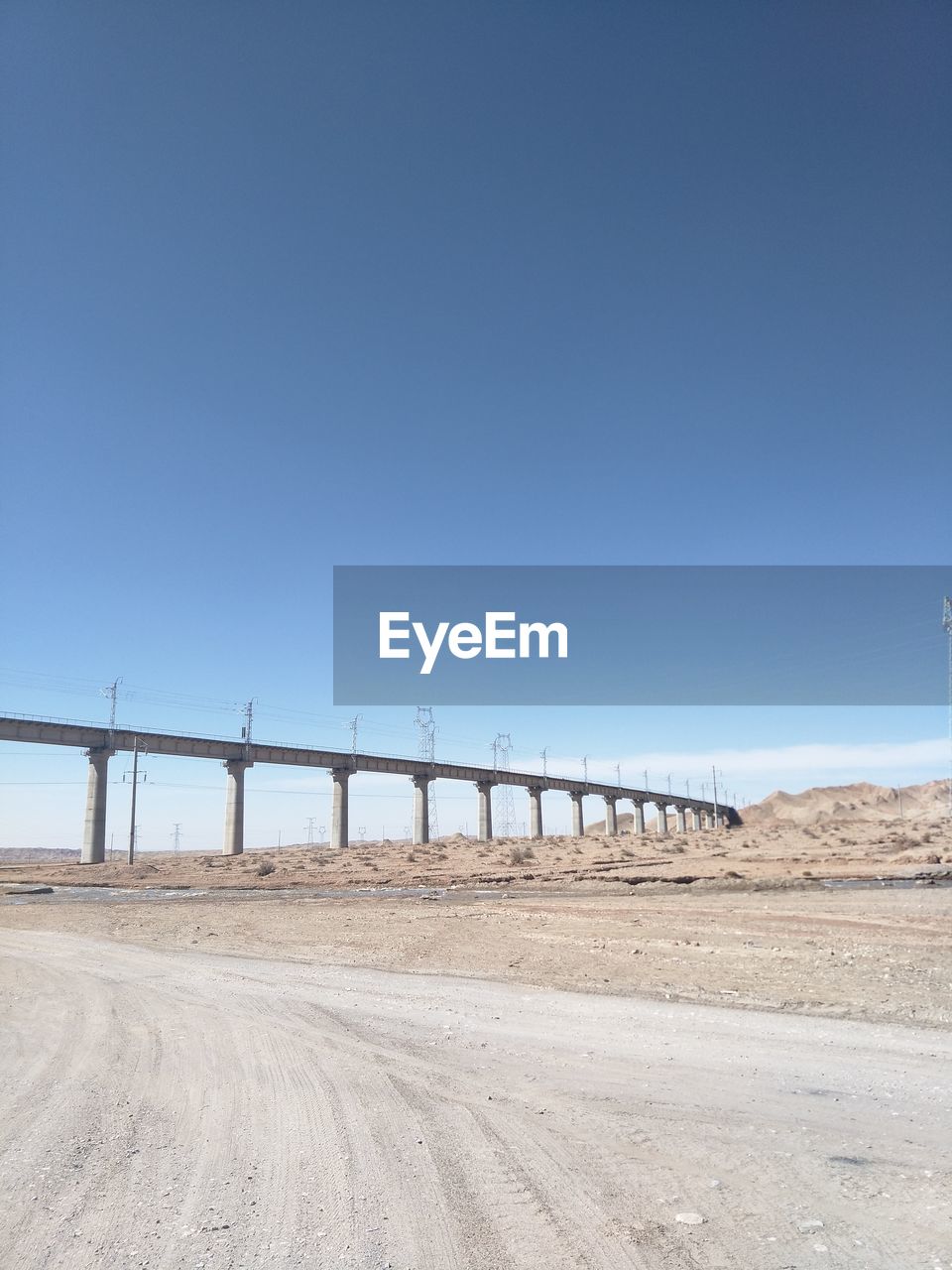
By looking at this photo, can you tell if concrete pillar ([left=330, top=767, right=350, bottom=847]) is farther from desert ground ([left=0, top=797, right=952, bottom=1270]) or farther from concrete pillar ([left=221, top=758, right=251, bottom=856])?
desert ground ([left=0, top=797, right=952, bottom=1270])

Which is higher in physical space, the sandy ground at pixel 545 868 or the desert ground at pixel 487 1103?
the desert ground at pixel 487 1103

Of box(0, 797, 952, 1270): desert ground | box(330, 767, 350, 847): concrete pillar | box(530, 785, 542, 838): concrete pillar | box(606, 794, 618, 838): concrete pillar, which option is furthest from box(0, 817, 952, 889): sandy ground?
box(606, 794, 618, 838): concrete pillar

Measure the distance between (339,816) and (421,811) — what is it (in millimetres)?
10815

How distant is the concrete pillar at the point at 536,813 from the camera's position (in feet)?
364

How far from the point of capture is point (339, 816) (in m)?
81.4

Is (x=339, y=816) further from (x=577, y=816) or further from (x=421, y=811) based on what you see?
(x=577, y=816)

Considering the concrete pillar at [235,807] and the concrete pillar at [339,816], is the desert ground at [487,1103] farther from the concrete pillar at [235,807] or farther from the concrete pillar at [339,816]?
the concrete pillar at [339,816]

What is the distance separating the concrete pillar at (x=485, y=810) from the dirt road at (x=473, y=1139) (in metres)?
90.9

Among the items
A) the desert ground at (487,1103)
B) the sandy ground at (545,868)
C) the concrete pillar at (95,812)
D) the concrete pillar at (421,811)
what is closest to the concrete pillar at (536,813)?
the concrete pillar at (421,811)

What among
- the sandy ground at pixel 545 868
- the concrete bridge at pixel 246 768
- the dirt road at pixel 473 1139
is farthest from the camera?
the concrete bridge at pixel 246 768

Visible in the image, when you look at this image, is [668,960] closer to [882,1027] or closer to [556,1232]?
[882,1027]

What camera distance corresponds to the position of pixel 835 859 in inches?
1737

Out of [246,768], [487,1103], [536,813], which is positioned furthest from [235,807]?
[487,1103]

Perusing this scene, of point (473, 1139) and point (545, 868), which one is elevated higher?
point (473, 1139)
